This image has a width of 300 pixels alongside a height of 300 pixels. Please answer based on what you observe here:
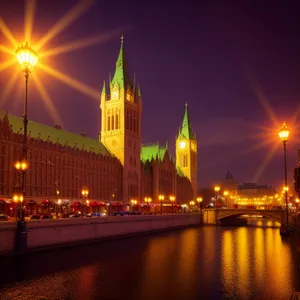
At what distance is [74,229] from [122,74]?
75027 mm

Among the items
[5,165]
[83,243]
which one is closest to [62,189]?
[5,165]

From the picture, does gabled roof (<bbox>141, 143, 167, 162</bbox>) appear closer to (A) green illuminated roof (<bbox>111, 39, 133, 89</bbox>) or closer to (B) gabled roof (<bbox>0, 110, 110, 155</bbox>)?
(B) gabled roof (<bbox>0, 110, 110, 155</bbox>)

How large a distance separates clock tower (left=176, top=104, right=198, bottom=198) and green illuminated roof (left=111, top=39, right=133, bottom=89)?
183 feet

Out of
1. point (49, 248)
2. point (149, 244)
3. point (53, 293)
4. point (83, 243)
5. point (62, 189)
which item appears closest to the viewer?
point (53, 293)

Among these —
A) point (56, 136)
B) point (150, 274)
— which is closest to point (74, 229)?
point (150, 274)

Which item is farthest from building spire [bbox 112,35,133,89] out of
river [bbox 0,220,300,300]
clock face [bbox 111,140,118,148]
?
river [bbox 0,220,300,300]

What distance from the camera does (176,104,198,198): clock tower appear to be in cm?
17525

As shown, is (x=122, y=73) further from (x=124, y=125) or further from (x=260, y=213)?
(x=260, y=213)

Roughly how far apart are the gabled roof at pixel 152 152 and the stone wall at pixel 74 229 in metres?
54.3

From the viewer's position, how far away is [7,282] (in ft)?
103

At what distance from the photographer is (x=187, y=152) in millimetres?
175750

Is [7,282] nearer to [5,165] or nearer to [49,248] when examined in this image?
[49,248]

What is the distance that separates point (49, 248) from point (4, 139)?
37.2 m

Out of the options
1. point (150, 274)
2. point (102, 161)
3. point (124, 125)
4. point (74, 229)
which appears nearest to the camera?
point (150, 274)
